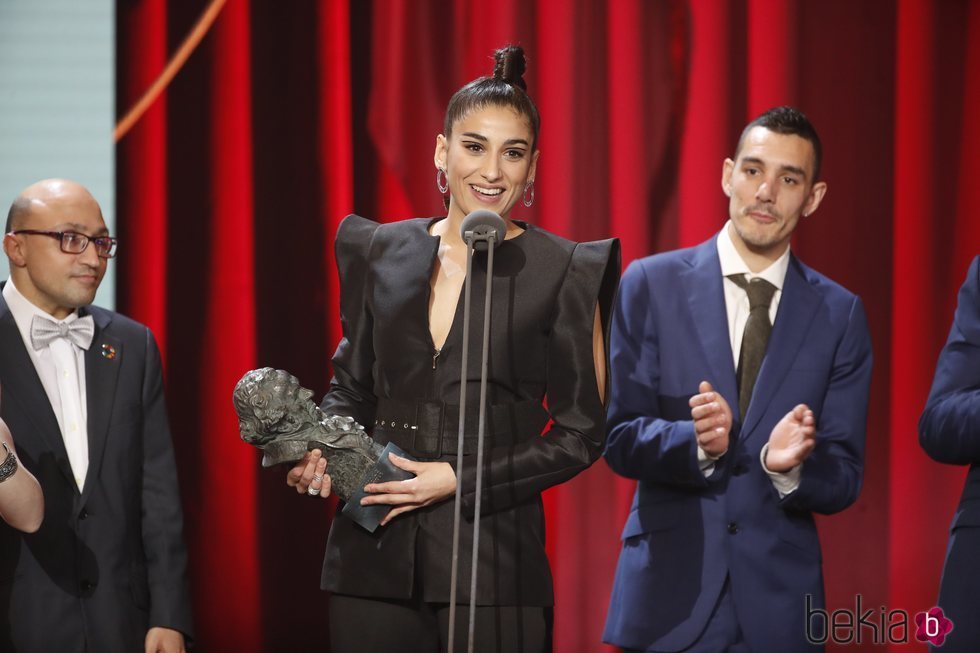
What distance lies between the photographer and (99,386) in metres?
2.90

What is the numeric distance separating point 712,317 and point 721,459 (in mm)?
366

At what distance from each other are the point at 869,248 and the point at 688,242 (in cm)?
66

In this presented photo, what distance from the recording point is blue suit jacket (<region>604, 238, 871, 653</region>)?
275 centimetres

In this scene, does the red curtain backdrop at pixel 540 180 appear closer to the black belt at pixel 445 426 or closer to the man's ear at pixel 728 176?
the man's ear at pixel 728 176

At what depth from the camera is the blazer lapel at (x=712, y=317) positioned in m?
2.88

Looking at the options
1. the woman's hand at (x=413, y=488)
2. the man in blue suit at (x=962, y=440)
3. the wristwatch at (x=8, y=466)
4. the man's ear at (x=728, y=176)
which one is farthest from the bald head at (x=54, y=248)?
the man in blue suit at (x=962, y=440)

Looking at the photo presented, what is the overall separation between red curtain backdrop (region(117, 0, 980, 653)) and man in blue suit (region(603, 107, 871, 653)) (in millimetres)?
1137

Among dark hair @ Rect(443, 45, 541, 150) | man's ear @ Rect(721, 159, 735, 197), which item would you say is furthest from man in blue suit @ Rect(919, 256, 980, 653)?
dark hair @ Rect(443, 45, 541, 150)

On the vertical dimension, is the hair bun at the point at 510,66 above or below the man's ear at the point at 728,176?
above

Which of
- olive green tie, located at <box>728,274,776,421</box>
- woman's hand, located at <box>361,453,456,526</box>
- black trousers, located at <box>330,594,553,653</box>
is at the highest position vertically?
olive green tie, located at <box>728,274,776,421</box>

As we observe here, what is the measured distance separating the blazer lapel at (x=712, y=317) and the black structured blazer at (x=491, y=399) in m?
0.60

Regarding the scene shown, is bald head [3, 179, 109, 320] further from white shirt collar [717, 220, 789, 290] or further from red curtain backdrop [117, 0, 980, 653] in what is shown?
white shirt collar [717, 220, 789, 290]

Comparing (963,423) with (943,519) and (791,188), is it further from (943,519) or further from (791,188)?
(943,519)
